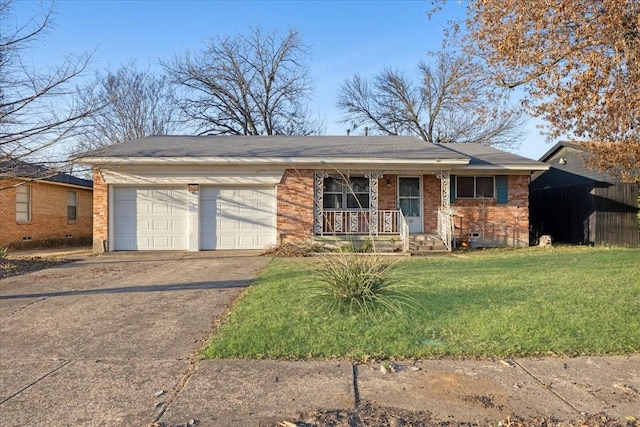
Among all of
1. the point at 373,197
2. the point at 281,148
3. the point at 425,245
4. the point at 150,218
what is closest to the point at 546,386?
the point at 425,245

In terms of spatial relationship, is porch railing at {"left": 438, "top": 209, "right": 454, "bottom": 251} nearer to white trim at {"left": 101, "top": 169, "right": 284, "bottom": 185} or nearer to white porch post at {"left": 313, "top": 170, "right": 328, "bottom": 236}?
white porch post at {"left": 313, "top": 170, "right": 328, "bottom": 236}

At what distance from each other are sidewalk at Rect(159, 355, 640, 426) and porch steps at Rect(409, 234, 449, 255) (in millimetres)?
9063

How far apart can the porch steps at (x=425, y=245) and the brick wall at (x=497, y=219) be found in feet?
5.49

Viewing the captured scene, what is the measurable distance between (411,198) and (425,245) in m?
2.37

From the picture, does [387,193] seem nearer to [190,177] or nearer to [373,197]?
[373,197]

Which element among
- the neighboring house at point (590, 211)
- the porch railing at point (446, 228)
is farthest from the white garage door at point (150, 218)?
the neighboring house at point (590, 211)

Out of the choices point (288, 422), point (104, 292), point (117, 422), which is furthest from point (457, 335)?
point (104, 292)

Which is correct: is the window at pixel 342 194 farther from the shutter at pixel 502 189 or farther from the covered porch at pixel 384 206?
the shutter at pixel 502 189

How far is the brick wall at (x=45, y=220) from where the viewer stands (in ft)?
52.1

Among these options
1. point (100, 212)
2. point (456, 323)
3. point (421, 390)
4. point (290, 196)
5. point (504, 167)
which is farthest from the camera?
point (504, 167)

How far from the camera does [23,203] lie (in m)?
16.6

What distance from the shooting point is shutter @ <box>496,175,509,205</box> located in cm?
1524

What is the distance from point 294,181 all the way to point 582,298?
31.7 feet

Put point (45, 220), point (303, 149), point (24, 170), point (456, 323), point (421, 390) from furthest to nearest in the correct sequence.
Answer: point (45, 220) < point (303, 149) < point (24, 170) < point (456, 323) < point (421, 390)
